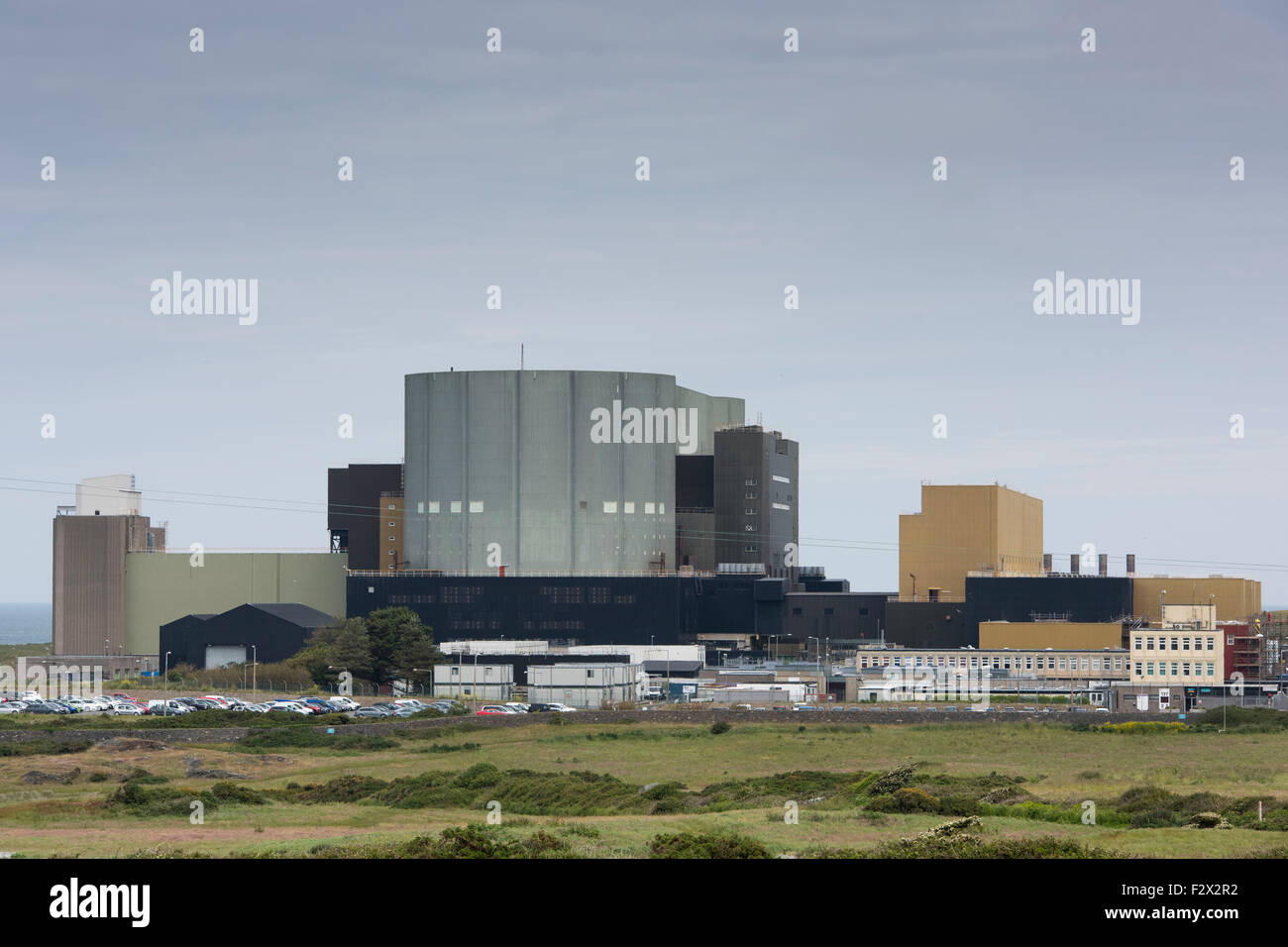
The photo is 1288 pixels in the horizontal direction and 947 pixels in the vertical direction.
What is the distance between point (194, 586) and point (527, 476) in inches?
1507

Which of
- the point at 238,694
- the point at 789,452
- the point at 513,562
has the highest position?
the point at 789,452

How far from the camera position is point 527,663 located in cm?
13688

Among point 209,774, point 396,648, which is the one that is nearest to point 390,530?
point 396,648

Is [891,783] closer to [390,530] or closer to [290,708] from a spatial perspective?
[290,708]

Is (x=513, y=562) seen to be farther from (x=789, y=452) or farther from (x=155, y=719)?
(x=155, y=719)

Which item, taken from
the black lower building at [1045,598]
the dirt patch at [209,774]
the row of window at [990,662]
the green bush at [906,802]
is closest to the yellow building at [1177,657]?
the row of window at [990,662]

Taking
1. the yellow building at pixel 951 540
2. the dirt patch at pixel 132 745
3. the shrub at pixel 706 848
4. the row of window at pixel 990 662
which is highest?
the yellow building at pixel 951 540

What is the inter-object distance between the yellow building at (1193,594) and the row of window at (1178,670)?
19.1 m

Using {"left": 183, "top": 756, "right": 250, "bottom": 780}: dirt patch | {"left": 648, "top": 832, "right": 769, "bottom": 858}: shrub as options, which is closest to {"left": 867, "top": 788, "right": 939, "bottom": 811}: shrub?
{"left": 648, "top": 832, "right": 769, "bottom": 858}: shrub

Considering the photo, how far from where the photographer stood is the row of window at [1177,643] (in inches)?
5128

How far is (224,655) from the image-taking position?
148750 millimetres

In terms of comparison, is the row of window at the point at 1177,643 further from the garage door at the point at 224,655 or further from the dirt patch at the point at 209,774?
the dirt patch at the point at 209,774
